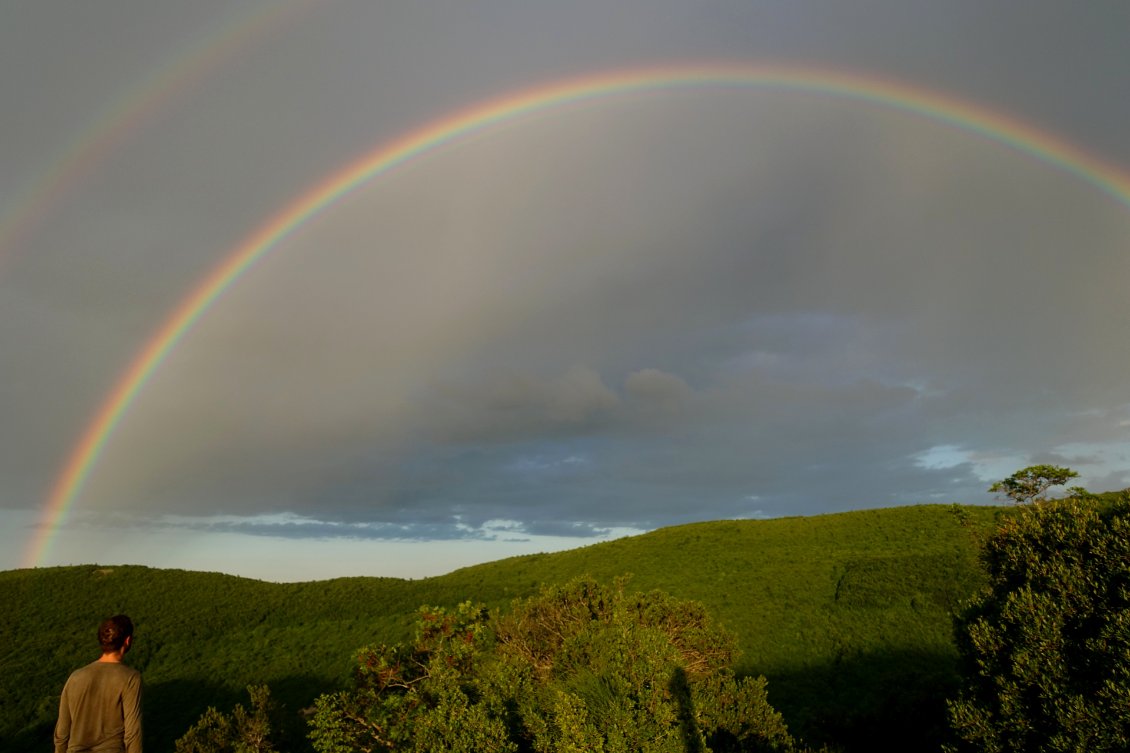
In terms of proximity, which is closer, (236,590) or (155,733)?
(155,733)

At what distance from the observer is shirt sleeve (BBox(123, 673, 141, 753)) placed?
8945 mm

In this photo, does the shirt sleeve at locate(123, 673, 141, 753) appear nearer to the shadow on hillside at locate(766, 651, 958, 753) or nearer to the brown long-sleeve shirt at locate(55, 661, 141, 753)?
the brown long-sleeve shirt at locate(55, 661, 141, 753)

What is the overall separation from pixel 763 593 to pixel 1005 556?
150ft

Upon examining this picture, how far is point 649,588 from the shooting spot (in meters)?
68.1

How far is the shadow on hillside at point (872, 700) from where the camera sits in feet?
87.4

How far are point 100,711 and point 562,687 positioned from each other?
46.2 feet

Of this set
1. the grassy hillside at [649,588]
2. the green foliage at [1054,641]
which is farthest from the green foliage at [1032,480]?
the green foliage at [1054,641]

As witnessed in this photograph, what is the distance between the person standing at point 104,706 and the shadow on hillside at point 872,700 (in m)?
24.5

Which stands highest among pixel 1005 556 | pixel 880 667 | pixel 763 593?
pixel 1005 556

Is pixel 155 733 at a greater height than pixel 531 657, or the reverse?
pixel 531 657

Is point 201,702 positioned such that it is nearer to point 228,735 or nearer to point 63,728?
point 228,735

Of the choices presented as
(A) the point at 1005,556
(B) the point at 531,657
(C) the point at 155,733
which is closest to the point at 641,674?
(B) the point at 531,657

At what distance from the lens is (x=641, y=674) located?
62.9 feet

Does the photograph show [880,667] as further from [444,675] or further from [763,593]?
[444,675]
